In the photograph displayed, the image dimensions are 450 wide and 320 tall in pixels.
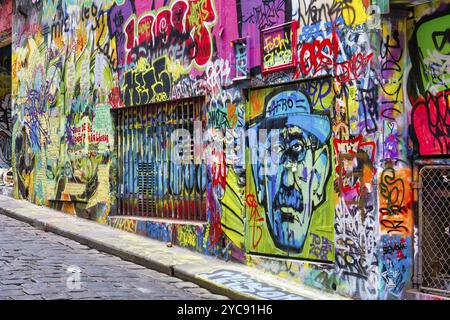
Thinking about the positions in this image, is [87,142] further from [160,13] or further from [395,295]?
[395,295]

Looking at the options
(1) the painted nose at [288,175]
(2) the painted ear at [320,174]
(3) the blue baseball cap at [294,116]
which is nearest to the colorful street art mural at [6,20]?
(3) the blue baseball cap at [294,116]

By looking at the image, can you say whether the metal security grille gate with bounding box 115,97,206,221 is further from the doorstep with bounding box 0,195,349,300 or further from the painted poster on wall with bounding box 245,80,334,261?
the painted poster on wall with bounding box 245,80,334,261

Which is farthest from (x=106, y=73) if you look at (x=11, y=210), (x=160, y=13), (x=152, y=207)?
(x=11, y=210)

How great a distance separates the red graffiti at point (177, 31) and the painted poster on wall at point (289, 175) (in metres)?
1.69

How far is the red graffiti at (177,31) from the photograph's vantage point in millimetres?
10570

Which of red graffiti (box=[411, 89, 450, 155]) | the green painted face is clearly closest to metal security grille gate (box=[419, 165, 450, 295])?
red graffiti (box=[411, 89, 450, 155])

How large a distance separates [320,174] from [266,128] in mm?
1323

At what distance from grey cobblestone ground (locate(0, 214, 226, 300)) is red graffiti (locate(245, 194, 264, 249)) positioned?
120cm

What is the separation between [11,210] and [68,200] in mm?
1584

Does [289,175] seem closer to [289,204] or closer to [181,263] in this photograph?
[289,204]

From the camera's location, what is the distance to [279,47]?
8.86m

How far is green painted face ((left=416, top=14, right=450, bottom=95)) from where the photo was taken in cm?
694

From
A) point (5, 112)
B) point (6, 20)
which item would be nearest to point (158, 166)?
point (6, 20)

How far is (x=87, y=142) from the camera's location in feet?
46.8
